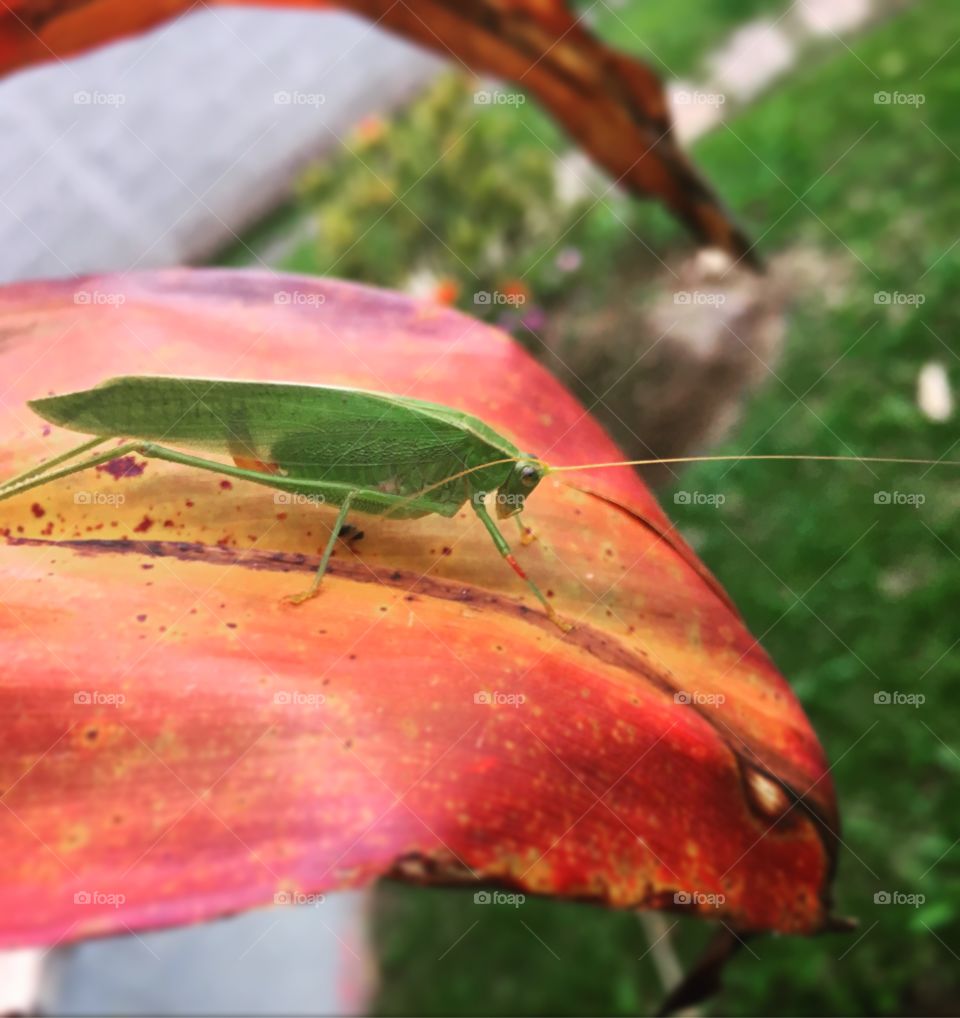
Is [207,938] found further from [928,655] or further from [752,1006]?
[928,655]

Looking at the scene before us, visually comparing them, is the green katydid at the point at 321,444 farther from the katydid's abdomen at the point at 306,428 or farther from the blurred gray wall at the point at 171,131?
the blurred gray wall at the point at 171,131

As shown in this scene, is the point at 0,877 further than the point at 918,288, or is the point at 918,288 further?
the point at 918,288

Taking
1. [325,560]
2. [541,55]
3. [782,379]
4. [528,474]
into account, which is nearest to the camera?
[325,560]

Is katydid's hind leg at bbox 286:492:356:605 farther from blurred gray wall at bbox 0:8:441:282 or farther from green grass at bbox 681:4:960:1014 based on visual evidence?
green grass at bbox 681:4:960:1014

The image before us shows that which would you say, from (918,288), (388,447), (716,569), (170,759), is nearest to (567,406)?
(388,447)

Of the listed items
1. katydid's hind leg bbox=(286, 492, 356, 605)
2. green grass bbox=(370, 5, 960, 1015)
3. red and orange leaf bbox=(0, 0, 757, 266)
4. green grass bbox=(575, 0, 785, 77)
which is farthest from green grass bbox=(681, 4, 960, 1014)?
katydid's hind leg bbox=(286, 492, 356, 605)

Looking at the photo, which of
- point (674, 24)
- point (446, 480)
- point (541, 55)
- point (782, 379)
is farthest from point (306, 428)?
point (674, 24)

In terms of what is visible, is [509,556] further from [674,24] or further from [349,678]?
[674,24]
